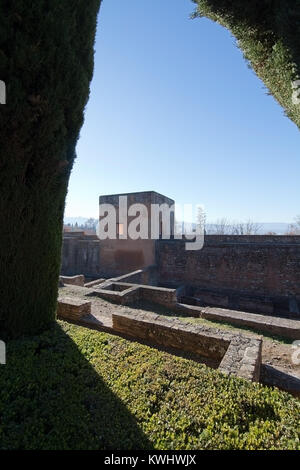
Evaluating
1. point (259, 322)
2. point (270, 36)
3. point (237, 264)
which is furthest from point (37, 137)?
point (237, 264)

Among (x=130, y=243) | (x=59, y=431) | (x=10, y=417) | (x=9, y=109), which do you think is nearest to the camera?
(x=59, y=431)

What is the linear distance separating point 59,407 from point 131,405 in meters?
0.83

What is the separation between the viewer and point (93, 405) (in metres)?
2.50

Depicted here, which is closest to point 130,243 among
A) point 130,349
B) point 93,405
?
point 130,349

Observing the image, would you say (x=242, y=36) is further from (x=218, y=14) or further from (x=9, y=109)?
(x=9, y=109)

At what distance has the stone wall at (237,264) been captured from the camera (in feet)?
41.7

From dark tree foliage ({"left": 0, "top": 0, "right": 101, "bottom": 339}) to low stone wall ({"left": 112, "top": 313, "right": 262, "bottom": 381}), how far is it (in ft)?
6.30

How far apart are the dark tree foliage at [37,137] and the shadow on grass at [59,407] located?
1.03 metres

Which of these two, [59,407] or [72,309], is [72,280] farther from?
[59,407]

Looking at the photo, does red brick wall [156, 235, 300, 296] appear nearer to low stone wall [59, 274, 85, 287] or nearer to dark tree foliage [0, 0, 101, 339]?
low stone wall [59, 274, 85, 287]

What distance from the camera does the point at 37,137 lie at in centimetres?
367

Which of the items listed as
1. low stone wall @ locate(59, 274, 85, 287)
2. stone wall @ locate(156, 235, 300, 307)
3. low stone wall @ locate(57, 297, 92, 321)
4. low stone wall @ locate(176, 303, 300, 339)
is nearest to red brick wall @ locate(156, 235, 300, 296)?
stone wall @ locate(156, 235, 300, 307)

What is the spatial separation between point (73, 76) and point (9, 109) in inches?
57.4

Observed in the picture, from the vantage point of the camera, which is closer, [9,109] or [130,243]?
[9,109]
